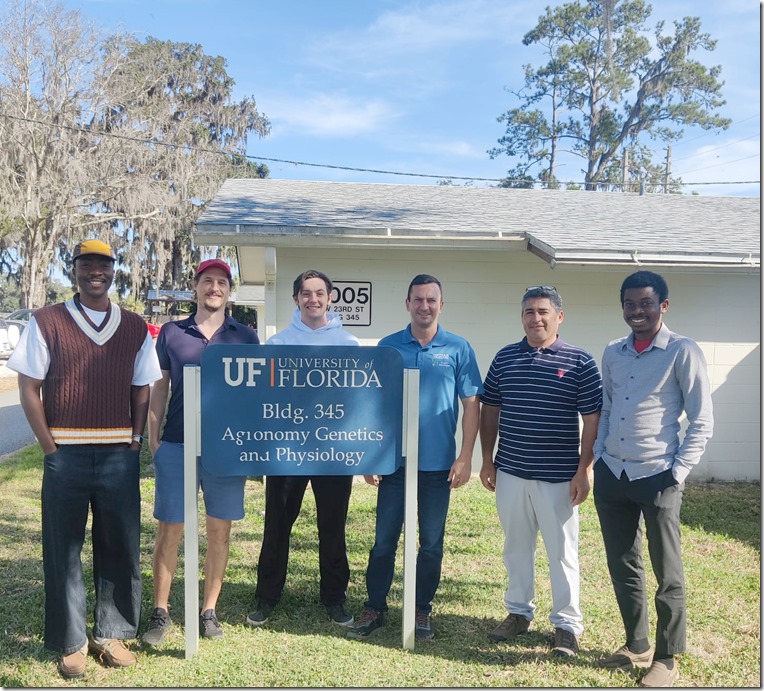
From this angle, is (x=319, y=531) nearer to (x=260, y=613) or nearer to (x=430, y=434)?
(x=260, y=613)

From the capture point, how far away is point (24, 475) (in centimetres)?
765

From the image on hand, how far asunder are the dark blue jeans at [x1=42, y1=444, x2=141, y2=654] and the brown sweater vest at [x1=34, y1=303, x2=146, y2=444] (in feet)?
0.28

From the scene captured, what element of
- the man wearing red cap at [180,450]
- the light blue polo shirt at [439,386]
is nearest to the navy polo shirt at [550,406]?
the light blue polo shirt at [439,386]

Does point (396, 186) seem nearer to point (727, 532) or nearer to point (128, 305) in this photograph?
point (727, 532)

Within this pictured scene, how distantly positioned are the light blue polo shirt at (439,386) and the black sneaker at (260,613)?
1.23 metres

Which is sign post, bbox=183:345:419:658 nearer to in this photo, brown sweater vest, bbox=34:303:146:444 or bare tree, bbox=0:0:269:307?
brown sweater vest, bbox=34:303:146:444

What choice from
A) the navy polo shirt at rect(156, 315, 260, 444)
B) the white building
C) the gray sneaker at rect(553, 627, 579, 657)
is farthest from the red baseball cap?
the white building

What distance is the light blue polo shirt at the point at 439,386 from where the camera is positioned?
369cm

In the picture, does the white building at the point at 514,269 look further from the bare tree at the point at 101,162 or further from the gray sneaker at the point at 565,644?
the bare tree at the point at 101,162

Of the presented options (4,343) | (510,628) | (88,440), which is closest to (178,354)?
(88,440)

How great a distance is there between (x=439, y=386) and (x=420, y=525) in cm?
76

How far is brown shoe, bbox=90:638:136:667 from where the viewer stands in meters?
3.38

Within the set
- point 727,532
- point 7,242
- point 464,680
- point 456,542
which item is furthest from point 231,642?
point 7,242

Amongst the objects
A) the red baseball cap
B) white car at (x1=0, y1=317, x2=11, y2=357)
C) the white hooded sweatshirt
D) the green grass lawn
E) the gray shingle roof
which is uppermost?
the gray shingle roof
